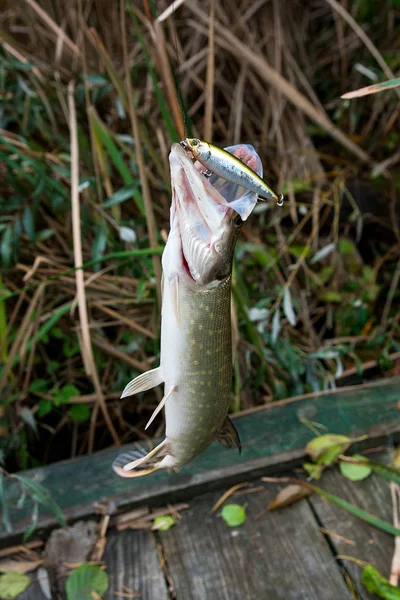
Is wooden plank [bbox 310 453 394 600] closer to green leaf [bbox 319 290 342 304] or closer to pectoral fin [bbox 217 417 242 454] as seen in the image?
pectoral fin [bbox 217 417 242 454]

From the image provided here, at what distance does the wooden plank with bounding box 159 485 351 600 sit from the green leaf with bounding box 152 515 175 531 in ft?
0.04

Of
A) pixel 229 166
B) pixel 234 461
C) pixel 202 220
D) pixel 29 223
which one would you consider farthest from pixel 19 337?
pixel 229 166

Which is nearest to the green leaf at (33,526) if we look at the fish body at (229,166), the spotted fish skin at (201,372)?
the spotted fish skin at (201,372)

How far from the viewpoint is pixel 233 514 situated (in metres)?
1.58

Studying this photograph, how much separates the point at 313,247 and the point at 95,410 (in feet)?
3.80

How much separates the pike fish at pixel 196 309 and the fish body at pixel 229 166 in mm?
55

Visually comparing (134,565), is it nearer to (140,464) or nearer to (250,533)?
(250,533)

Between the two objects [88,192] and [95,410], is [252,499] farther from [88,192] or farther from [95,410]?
[88,192]

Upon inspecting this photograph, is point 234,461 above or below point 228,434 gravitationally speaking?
below

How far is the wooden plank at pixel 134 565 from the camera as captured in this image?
1.43m

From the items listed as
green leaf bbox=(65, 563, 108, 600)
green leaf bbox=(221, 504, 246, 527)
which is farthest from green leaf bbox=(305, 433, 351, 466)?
green leaf bbox=(65, 563, 108, 600)

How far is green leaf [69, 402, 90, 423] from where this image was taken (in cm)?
198

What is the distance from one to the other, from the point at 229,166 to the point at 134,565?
117cm

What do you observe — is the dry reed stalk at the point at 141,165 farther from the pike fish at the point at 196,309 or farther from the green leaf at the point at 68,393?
the pike fish at the point at 196,309
